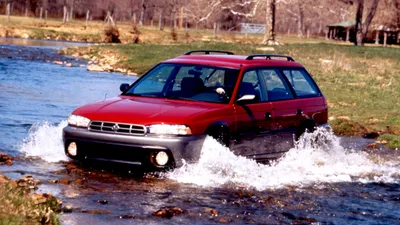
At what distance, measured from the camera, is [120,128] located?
1075cm

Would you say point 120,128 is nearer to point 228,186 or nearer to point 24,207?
point 228,186

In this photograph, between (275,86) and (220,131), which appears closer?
(220,131)

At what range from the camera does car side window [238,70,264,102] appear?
12117 millimetres

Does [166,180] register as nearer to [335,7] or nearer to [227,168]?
[227,168]

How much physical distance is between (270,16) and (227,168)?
46.3 meters

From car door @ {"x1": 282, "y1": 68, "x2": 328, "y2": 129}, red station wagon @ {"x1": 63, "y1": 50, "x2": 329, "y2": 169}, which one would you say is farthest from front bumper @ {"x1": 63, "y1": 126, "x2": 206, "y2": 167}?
car door @ {"x1": 282, "y1": 68, "x2": 328, "y2": 129}

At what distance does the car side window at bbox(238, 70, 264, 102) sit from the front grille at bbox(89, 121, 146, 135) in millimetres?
1847

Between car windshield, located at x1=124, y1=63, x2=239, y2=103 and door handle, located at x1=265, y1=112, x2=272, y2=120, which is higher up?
car windshield, located at x1=124, y1=63, x2=239, y2=103

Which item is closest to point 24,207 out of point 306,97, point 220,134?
point 220,134

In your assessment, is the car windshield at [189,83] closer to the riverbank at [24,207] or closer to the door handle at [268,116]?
the door handle at [268,116]

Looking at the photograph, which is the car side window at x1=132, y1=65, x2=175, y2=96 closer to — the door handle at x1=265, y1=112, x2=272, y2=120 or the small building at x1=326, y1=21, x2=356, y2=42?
the door handle at x1=265, y1=112, x2=272, y2=120

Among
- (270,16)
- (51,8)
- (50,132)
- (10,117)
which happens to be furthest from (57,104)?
(51,8)

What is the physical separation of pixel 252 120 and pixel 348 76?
19.9 m

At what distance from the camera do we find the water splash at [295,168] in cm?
1090
